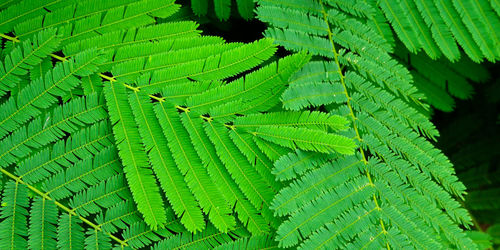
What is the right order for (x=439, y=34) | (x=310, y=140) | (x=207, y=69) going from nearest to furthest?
(x=310, y=140), (x=207, y=69), (x=439, y=34)

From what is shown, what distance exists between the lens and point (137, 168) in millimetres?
1664

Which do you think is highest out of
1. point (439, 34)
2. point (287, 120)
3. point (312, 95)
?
point (439, 34)

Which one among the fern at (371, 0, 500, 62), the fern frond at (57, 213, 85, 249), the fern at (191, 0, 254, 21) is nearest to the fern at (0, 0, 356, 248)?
the fern frond at (57, 213, 85, 249)

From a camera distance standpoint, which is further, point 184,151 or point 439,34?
point 439,34

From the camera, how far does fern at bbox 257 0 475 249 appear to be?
64.9 inches

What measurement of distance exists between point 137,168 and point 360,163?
2.99ft

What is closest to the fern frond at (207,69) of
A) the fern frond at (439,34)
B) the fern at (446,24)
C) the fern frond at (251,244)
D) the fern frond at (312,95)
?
the fern frond at (312,95)

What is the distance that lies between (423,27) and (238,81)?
3.53ft

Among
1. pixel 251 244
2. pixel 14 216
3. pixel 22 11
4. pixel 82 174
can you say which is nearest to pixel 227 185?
pixel 251 244

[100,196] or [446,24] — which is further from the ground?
[446,24]

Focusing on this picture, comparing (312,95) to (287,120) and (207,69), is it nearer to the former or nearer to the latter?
(287,120)

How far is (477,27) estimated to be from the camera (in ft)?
7.01

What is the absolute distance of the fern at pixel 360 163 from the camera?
165 cm

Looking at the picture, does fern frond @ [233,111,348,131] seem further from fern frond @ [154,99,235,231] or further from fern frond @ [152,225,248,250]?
fern frond @ [152,225,248,250]
